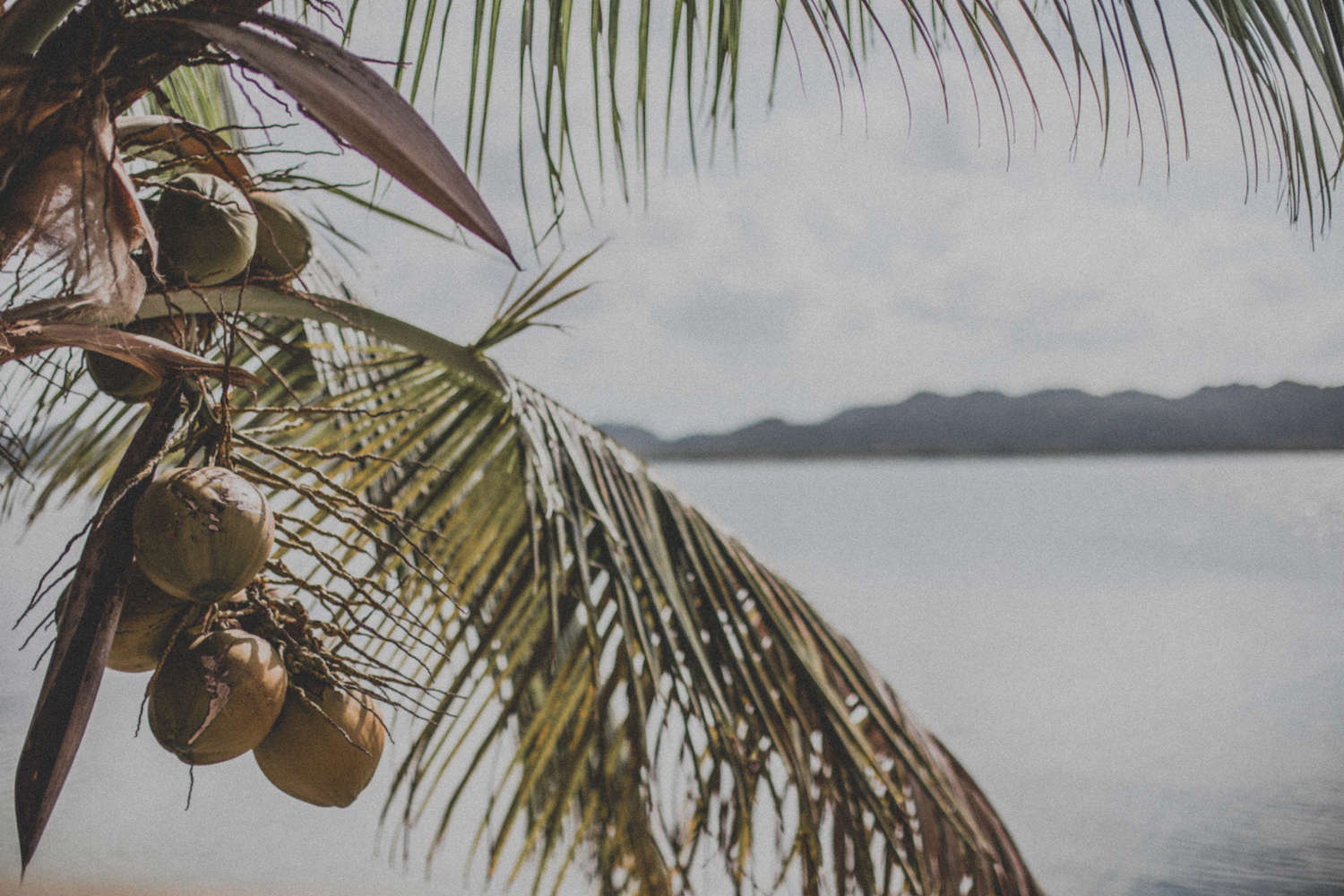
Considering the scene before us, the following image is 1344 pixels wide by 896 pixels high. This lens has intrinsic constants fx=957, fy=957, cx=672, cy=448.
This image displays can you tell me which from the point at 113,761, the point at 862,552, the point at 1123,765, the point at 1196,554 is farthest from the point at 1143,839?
the point at 862,552

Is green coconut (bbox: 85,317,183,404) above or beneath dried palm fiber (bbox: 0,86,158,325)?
beneath

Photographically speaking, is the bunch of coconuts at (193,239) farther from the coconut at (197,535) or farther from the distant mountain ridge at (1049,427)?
the distant mountain ridge at (1049,427)

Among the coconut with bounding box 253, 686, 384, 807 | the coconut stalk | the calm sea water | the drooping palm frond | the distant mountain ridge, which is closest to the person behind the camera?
the coconut stalk

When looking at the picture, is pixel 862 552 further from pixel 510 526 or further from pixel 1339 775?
pixel 510 526

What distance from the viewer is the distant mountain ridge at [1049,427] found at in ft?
16.5

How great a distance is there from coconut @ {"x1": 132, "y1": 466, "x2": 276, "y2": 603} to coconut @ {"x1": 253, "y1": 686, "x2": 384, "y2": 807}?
11 cm

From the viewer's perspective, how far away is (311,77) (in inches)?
14.6

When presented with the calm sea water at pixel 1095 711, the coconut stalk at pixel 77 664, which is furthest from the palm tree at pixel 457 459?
the calm sea water at pixel 1095 711

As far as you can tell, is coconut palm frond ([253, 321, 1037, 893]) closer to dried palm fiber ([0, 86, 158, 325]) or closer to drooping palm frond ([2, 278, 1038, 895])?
drooping palm frond ([2, 278, 1038, 895])

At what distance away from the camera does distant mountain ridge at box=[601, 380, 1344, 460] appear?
502 cm

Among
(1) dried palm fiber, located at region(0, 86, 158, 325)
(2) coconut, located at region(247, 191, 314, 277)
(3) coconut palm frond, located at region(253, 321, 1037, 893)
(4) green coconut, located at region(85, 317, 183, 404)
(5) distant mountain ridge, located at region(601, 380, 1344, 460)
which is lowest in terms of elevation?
(3) coconut palm frond, located at region(253, 321, 1037, 893)

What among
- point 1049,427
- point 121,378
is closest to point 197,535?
point 121,378

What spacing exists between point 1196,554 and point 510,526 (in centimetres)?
831

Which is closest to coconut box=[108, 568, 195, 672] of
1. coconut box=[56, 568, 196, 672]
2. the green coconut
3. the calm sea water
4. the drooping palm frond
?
coconut box=[56, 568, 196, 672]
